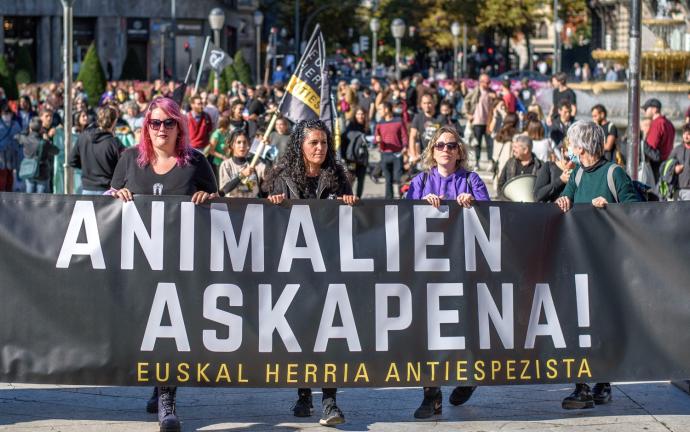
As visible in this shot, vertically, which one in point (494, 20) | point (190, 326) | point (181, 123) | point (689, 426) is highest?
point (494, 20)

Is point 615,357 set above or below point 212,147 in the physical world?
below

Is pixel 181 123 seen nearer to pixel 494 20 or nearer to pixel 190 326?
pixel 190 326

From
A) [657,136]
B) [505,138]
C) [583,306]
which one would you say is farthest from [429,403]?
[657,136]

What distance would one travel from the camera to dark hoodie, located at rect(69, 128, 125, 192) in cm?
1203

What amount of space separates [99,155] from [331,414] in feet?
17.3

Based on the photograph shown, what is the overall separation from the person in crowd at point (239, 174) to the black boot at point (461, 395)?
461 cm

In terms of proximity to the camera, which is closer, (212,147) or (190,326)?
(190,326)

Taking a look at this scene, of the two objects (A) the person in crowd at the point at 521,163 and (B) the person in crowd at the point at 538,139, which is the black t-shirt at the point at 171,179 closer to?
(A) the person in crowd at the point at 521,163

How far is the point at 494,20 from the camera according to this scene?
73.4 m

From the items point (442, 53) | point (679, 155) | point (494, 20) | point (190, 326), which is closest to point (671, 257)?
point (190, 326)

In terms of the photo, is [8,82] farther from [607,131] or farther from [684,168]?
[684,168]

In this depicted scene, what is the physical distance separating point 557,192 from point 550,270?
2976 millimetres

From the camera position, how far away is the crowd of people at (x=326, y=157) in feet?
25.0

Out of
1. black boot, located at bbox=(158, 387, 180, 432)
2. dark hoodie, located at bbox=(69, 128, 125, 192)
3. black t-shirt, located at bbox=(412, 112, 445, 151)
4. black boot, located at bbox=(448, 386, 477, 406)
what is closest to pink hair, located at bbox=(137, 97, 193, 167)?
black boot, located at bbox=(158, 387, 180, 432)
